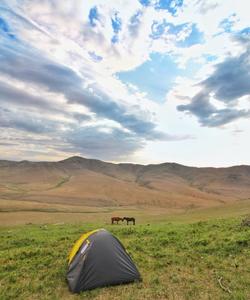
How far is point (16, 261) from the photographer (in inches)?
515

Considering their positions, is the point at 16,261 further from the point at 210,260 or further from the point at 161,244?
the point at 210,260

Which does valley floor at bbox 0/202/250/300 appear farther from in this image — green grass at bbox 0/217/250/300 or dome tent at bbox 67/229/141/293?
dome tent at bbox 67/229/141/293

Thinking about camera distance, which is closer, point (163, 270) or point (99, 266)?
point (99, 266)

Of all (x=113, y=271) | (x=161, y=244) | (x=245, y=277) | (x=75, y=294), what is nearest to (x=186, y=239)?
(x=161, y=244)

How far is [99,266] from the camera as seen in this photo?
10148 millimetres

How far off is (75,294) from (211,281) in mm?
4823

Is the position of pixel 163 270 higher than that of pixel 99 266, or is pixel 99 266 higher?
pixel 99 266

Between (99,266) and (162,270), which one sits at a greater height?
(99,266)

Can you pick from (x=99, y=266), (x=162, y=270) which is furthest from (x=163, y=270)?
(x=99, y=266)

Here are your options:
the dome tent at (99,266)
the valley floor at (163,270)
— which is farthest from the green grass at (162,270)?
the dome tent at (99,266)

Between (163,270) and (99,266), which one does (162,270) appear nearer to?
(163,270)

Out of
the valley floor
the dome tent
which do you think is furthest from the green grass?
the dome tent

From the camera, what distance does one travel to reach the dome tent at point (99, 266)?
9.84 m

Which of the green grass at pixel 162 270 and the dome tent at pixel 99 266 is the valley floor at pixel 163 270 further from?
the dome tent at pixel 99 266
